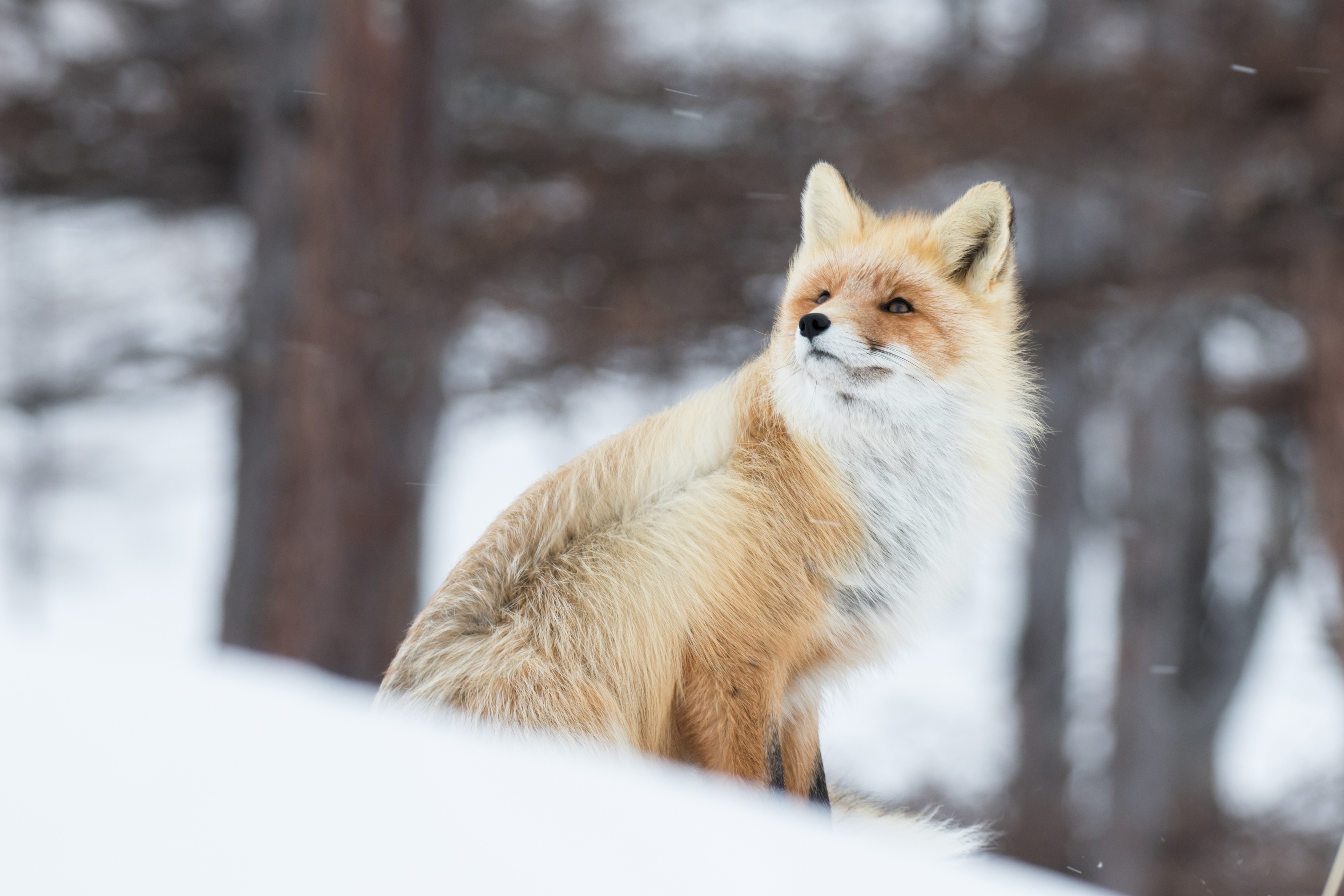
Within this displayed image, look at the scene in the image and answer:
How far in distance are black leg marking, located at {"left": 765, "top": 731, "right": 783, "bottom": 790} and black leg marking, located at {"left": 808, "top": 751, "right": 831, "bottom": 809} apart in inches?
3.8

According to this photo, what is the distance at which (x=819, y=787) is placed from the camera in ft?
4.23

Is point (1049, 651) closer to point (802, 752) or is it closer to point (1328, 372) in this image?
point (1328, 372)

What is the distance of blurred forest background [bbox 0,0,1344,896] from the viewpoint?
3.79m

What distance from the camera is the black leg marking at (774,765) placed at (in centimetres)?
114

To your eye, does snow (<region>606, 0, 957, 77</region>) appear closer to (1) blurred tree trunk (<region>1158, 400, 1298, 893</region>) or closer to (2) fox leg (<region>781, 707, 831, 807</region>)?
(1) blurred tree trunk (<region>1158, 400, 1298, 893</region>)

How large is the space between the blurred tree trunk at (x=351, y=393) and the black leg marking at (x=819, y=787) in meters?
3.50

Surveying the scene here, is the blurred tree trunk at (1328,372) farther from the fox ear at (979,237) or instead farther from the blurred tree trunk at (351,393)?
the fox ear at (979,237)

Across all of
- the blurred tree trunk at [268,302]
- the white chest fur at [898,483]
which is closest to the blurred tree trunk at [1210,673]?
the blurred tree trunk at [268,302]

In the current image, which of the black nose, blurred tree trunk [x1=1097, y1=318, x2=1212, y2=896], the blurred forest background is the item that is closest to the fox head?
the black nose

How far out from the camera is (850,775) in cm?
180

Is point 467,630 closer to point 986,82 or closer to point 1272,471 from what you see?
point 986,82

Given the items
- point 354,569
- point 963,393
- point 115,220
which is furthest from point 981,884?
point 115,220

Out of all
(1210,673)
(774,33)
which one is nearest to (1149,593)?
(1210,673)

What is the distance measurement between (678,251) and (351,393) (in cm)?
240
